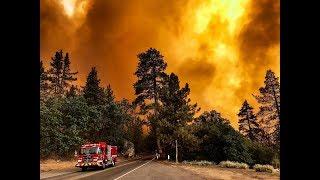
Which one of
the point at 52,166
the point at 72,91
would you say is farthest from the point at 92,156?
the point at 72,91

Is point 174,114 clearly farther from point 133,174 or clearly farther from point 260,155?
point 133,174

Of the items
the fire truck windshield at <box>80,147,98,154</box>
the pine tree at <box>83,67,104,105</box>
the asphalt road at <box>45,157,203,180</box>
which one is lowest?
the asphalt road at <box>45,157,203,180</box>

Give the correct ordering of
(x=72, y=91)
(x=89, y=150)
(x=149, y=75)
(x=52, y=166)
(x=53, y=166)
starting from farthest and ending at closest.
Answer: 1. (x=72, y=91)
2. (x=149, y=75)
3. (x=53, y=166)
4. (x=52, y=166)
5. (x=89, y=150)

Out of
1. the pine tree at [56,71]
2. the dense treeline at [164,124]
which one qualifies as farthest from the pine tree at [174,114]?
the pine tree at [56,71]

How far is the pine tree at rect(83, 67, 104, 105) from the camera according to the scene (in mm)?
90000

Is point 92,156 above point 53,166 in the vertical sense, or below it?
above

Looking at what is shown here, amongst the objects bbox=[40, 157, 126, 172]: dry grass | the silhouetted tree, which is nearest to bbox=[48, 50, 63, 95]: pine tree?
the silhouetted tree

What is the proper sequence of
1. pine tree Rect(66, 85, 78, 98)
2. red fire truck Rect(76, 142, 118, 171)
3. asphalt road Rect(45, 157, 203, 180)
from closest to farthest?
asphalt road Rect(45, 157, 203, 180), red fire truck Rect(76, 142, 118, 171), pine tree Rect(66, 85, 78, 98)

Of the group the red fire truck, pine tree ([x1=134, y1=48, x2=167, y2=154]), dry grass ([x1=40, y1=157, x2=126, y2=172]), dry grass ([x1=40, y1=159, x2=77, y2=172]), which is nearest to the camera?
the red fire truck

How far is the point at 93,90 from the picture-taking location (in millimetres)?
91188

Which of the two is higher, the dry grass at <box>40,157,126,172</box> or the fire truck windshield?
the fire truck windshield

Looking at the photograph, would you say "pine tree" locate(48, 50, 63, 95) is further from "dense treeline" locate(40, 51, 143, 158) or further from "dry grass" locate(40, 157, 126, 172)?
"dry grass" locate(40, 157, 126, 172)
